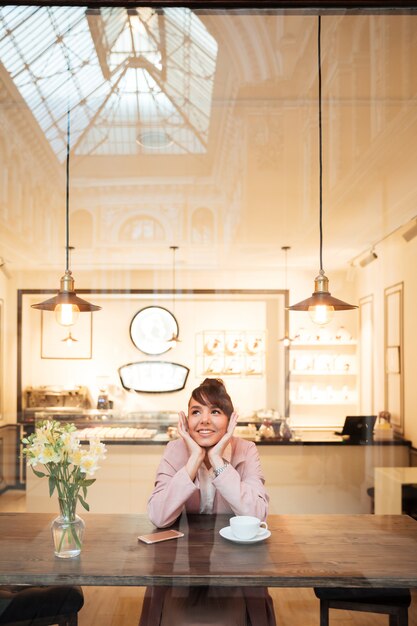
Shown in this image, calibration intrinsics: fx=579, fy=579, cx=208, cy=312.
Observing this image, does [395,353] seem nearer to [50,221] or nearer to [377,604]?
[377,604]

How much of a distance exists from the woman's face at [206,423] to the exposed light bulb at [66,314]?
865mm

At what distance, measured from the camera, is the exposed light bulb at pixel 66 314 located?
8.54 ft

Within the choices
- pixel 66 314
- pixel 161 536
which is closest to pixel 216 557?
pixel 161 536

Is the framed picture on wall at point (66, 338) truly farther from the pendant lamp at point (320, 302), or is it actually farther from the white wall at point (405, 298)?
the white wall at point (405, 298)

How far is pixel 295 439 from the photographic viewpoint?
10.3 feet

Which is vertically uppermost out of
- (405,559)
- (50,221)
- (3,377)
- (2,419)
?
(50,221)

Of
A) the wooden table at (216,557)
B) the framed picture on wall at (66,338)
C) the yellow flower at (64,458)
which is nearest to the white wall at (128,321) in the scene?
the framed picture on wall at (66,338)

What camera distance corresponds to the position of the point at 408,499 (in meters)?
3.08

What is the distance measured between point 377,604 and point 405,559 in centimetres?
27

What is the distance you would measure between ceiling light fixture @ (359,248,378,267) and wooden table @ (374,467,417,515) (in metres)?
1.14

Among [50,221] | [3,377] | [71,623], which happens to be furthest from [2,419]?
[71,623]

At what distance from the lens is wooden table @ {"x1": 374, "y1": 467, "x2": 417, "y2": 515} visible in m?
3.11

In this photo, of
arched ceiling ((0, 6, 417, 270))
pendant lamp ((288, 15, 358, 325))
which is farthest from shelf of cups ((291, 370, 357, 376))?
arched ceiling ((0, 6, 417, 270))

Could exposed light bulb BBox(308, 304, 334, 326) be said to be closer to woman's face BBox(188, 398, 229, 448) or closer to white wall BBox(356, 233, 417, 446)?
white wall BBox(356, 233, 417, 446)
